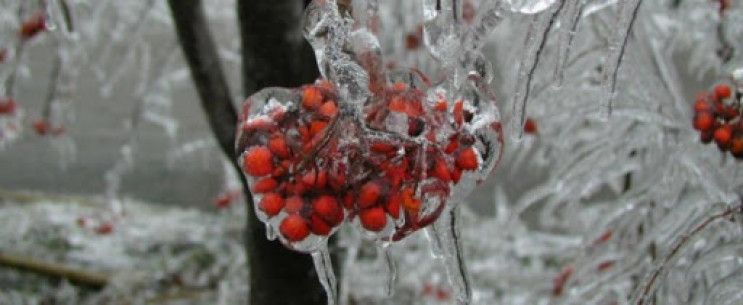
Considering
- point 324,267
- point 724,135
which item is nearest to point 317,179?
point 324,267

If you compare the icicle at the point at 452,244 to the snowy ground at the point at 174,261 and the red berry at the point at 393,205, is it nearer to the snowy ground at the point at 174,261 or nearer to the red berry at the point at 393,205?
the red berry at the point at 393,205

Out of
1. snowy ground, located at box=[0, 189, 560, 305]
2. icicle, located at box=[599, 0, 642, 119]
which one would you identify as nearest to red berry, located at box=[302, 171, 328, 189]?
icicle, located at box=[599, 0, 642, 119]

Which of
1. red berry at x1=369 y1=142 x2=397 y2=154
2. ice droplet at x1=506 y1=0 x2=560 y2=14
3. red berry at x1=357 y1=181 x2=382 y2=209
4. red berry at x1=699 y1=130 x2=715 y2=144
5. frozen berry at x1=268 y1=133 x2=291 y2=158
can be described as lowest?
red berry at x1=699 y1=130 x2=715 y2=144

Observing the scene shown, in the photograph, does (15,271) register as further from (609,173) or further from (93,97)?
(93,97)

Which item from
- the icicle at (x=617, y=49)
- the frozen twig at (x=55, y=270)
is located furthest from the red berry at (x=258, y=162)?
the frozen twig at (x=55, y=270)

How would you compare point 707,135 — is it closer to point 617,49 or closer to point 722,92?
point 722,92

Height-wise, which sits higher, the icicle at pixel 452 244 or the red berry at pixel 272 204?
the red berry at pixel 272 204

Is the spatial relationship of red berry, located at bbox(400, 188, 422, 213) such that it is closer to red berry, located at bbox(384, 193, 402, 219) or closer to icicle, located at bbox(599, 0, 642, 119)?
red berry, located at bbox(384, 193, 402, 219)
